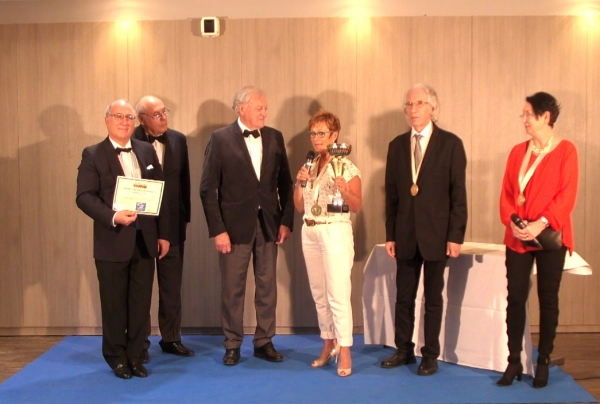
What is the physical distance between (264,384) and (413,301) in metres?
1.11

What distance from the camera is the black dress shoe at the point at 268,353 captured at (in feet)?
15.3

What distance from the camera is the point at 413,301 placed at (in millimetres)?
4441

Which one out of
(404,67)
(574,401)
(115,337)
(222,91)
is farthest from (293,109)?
(574,401)

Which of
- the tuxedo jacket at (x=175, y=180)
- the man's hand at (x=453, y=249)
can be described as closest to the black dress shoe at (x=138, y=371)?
the tuxedo jacket at (x=175, y=180)

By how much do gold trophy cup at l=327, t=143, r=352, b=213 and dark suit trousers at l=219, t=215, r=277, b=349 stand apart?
66 cm

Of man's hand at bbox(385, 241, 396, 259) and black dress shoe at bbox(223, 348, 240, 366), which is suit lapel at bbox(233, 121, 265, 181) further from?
black dress shoe at bbox(223, 348, 240, 366)

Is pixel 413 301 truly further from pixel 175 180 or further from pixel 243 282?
pixel 175 180

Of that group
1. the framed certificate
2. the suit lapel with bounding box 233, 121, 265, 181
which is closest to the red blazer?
the suit lapel with bounding box 233, 121, 265, 181

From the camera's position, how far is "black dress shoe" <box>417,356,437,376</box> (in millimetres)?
4301

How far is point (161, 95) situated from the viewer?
5461mm

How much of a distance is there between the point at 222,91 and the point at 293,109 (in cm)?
59

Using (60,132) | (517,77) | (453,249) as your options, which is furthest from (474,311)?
(60,132)

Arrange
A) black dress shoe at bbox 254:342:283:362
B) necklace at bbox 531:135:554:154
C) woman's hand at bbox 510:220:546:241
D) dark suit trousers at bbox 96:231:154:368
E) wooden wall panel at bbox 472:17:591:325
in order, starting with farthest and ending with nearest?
wooden wall panel at bbox 472:17:591:325 → black dress shoe at bbox 254:342:283:362 → dark suit trousers at bbox 96:231:154:368 → necklace at bbox 531:135:554:154 → woman's hand at bbox 510:220:546:241

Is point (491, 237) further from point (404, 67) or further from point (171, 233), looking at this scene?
point (171, 233)
